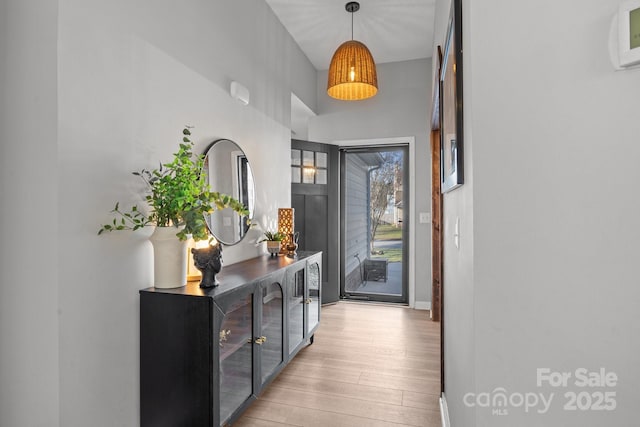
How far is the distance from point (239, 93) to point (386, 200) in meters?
2.49

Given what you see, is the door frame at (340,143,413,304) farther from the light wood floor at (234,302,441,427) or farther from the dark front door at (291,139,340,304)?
the light wood floor at (234,302,441,427)

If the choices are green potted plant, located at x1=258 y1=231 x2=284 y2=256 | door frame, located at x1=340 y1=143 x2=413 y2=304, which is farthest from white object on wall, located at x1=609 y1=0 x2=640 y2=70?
door frame, located at x1=340 y1=143 x2=413 y2=304

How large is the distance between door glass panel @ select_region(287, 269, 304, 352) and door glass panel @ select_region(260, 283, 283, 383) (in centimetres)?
18

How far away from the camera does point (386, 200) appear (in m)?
4.35

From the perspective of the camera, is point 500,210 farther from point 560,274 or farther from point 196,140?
point 196,140

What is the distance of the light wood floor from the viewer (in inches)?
74.6

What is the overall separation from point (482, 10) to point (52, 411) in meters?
1.91

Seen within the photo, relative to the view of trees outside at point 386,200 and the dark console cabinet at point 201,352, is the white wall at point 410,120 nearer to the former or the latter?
the view of trees outside at point 386,200

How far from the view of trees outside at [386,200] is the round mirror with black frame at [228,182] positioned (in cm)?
215

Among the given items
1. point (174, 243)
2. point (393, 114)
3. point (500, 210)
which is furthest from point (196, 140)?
point (393, 114)

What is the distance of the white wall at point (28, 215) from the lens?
1.24m

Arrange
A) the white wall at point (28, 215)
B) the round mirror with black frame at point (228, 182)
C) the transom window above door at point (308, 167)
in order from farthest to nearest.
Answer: the transom window above door at point (308, 167) → the round mirror with black frame at point (228, 182) → the white wall at point (28, 215)

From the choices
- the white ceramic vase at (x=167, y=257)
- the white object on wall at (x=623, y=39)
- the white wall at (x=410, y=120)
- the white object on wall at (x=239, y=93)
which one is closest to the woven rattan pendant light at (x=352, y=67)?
the white object on wall at (x=239, y=93)

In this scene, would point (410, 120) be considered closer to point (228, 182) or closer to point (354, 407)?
point (228, 182)
